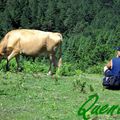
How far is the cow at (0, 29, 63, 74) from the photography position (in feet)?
55.8

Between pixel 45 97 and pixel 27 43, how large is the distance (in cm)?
704

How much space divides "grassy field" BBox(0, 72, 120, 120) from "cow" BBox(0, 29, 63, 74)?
121 inches

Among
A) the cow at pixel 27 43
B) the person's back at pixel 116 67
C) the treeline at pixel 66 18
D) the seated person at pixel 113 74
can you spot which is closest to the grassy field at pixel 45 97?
the seated person at pixel 113 74

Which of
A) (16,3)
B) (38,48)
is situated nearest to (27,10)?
(16,3)

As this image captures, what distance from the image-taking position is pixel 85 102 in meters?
9.80

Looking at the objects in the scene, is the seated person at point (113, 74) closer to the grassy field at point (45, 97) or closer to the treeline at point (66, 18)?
the grassy field at point (45, 97)

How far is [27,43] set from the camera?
56.7ft

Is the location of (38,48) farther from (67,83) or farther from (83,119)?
(83,119)

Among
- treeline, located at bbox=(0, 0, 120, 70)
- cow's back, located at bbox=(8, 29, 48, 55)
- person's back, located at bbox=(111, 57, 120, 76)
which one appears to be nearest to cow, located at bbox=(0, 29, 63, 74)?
cow's back, located at bbox=(8, 29, 48, 55)

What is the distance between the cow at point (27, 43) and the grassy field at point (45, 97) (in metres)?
3.08

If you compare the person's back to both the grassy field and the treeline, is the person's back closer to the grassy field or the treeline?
the grassy field

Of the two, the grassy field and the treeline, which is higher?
the grassy field

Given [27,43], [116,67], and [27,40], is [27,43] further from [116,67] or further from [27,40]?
[116,67]

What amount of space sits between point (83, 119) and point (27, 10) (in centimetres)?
13435
